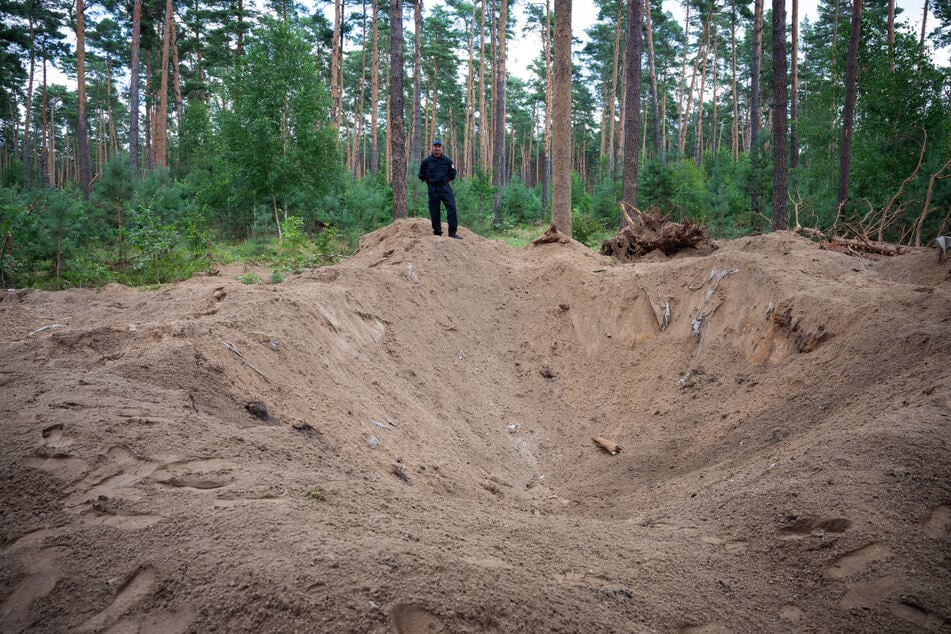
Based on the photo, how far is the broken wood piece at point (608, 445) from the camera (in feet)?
18.7

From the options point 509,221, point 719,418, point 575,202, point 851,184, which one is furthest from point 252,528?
point 575,202

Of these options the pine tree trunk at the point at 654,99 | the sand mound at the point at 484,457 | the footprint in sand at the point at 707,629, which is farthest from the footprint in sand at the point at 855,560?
the pine tree trunk at the point at 654,99

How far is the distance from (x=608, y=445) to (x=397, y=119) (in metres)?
11.0

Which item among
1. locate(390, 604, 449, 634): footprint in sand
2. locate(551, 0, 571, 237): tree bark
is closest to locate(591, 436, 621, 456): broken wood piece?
locate(390, 604, 449, 634): footprint in sand

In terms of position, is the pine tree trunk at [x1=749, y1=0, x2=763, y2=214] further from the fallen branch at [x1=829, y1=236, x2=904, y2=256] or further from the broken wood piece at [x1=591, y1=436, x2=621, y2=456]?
the broken wood piece at [x1=591, y1=436, x2=621, y2=456]

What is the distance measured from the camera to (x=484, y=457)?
5523 millimetres

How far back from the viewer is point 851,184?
17.4 meters

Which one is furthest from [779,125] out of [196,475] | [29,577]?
[29,577]

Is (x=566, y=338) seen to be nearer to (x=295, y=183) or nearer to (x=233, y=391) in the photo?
(x=233, y=391)

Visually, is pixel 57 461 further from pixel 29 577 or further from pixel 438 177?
pixel 438 177

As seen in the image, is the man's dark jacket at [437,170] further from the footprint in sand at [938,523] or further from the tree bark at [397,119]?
the footprint in sand at [938,523]

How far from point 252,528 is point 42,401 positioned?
1.92 meters

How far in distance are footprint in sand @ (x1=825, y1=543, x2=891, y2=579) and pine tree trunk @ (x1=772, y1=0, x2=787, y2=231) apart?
1218 cm

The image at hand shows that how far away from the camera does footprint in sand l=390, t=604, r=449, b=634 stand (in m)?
1.86
